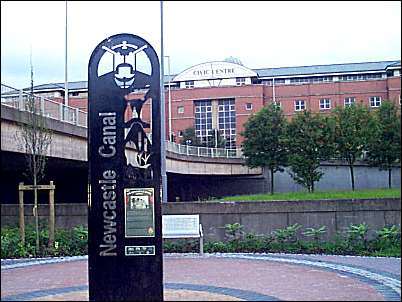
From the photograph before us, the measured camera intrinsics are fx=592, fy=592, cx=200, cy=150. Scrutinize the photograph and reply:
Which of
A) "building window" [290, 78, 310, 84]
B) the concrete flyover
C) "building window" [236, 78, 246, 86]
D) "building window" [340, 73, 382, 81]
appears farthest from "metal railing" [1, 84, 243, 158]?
"building window" [290, 78, 310, 84]

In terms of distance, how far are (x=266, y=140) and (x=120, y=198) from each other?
2901 centimetres

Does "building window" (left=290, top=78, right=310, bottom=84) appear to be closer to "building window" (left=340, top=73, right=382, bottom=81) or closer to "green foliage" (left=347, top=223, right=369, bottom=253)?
"building window" (left=340, top=73, right=382, bottom=81)

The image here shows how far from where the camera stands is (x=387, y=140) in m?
6.87

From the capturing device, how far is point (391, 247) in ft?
38.3

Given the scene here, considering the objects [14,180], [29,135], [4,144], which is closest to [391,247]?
[29,135]

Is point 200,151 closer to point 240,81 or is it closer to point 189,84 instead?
point 189,84

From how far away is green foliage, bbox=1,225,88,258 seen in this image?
495 inches

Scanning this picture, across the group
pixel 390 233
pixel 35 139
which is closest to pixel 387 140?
pixel 390 233

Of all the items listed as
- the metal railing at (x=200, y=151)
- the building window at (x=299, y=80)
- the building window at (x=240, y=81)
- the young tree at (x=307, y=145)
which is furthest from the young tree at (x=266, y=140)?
the building window at (x=240, y=81)

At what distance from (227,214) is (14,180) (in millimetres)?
12879

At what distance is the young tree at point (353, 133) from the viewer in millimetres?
10344

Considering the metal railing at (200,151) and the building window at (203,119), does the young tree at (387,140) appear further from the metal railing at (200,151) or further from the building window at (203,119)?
the building window at (203,119)

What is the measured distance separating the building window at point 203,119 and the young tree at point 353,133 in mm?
35057

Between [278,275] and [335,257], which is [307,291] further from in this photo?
[335,257]
